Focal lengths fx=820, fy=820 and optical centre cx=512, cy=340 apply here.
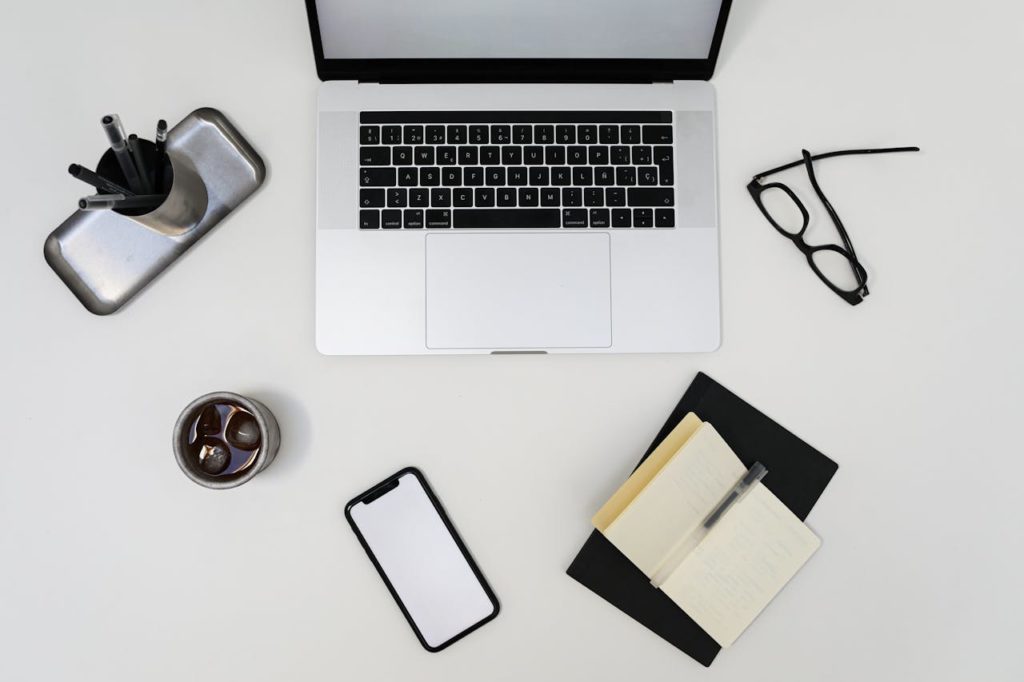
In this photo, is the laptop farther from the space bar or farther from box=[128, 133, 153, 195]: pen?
box=[128, 133, 153, 195]: pen

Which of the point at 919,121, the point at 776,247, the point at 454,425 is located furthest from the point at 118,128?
the point at 919,121

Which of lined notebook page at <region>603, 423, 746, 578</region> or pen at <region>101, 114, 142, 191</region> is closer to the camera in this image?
pen at <region>101, 114, 142, 191</region>

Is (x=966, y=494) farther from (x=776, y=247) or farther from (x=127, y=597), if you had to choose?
(x=127, y=597)

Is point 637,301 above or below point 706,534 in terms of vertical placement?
above

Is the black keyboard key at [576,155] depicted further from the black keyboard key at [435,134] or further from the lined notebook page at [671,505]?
the lined notebook page at [671,505]

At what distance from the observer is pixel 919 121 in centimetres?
87

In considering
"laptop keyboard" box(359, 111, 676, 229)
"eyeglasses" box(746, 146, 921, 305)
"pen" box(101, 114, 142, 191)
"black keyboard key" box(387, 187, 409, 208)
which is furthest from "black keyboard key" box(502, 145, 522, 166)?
"pen" box(101, 114, 142, 191)

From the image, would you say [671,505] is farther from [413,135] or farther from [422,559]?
[413,135]

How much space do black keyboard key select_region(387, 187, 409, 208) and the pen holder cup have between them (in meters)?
0.19

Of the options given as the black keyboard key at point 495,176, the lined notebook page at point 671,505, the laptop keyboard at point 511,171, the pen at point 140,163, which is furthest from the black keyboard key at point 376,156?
the lined notebook page at point 671,505

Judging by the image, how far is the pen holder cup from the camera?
761mm

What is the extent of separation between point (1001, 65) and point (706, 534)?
1.94ft

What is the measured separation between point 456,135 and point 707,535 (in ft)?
1.56

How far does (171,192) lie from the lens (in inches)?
30.6
